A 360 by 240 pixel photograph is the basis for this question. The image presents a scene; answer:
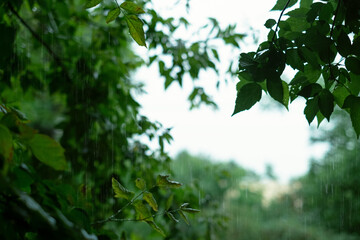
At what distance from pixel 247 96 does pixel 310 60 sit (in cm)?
13

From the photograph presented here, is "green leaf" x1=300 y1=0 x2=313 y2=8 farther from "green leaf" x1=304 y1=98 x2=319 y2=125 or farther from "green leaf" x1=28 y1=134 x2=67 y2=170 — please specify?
"green leaf" x1=28 y1=134 x2=67 y2=170

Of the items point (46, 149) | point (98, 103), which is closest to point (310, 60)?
point (46, 149)

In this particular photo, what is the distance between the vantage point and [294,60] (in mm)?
629

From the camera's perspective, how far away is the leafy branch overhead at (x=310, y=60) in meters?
0.60

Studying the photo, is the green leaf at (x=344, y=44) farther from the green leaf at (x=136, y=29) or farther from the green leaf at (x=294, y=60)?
the green leaf at (x=136, y=29)

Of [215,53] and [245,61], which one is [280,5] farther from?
[215,53]

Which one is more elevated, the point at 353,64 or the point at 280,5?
the point at 280,5

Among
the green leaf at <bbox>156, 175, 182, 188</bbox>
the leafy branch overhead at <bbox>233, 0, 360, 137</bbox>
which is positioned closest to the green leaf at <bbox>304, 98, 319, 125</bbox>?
the leafy branch overhead at <bbox>233, 0, 360, 137</bbox>

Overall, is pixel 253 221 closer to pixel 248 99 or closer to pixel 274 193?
pixel 274 193

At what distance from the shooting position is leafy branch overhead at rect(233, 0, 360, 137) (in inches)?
23.8

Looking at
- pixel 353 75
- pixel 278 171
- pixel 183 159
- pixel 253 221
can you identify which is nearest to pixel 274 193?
pixel 278 171

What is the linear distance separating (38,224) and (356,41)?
23.2 inches

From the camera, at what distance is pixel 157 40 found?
126 centimetres

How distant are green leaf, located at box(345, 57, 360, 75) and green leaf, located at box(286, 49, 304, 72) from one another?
0.27 ft
